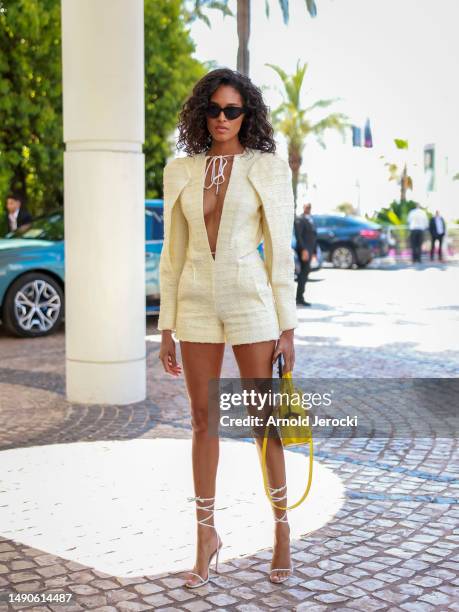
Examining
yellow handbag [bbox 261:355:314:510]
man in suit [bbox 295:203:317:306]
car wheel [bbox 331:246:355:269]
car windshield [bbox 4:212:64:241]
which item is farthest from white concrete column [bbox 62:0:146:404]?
car wheel [bbox 331:246:355:269]

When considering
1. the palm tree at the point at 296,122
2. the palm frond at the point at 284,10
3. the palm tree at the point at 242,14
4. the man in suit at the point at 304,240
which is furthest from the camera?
the palm tree at the point at 296,122

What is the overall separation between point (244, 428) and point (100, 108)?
2.71 metres

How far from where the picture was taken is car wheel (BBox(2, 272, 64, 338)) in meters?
11.4

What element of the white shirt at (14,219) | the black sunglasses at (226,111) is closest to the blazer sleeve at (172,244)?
the black sunglasses at (226,111)

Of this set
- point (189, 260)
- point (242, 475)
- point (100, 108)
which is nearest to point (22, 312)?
point (100, 108)

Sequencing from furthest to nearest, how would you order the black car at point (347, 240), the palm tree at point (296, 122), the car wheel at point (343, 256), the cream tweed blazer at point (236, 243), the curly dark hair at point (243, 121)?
the palm tree at point (296, 122) → the car wheel at point (343, 256) → the black car at point (347, 240) → the curly dark hair at point (243, 121) → the cream tweed blazer at point (236, 243)

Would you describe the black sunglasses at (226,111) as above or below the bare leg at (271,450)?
above

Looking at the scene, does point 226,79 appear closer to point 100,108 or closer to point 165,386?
point 100,108

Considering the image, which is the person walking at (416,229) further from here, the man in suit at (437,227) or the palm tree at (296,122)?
the palm tree at (296,122)

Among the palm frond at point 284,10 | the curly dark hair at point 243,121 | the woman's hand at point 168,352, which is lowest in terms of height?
the woman's hand at point 168,352

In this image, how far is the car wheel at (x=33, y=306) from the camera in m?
11.4

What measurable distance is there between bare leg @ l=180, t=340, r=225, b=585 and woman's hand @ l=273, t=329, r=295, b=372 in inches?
9.1

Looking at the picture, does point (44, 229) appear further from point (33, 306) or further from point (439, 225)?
point (439, 225)

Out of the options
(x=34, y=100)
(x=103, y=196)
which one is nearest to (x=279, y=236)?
(x=103, y=196)
